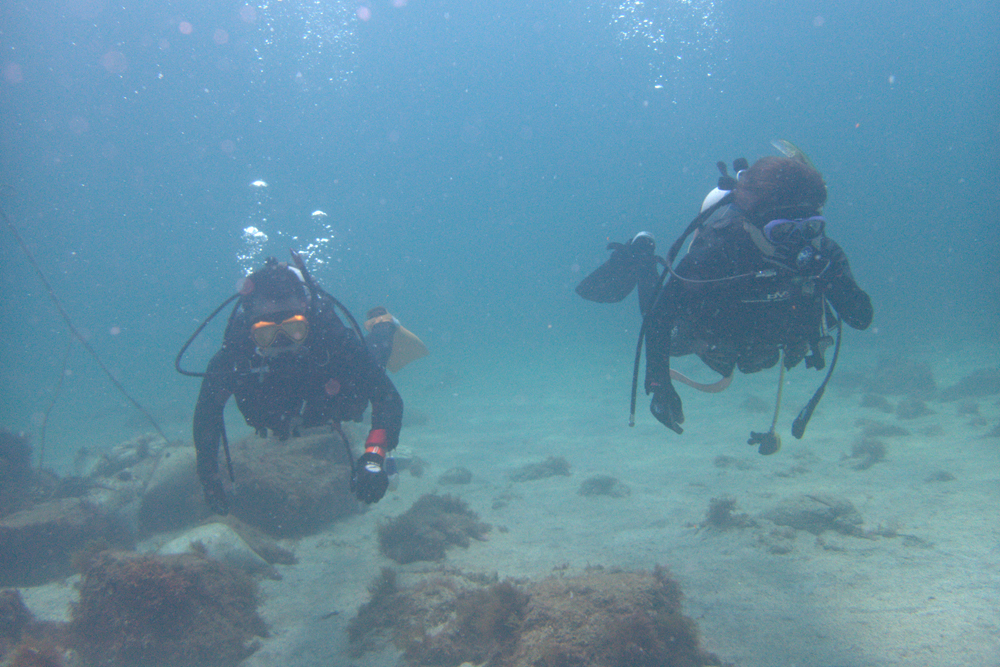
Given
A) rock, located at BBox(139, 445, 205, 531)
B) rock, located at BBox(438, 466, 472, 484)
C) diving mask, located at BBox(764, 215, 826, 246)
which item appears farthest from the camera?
rock, located at BBox(438, 466, 472, 484)

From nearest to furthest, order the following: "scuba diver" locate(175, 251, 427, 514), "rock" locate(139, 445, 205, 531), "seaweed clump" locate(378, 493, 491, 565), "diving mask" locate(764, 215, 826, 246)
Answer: "diving mask" locate(764, 215, 826, 246), "scuba diver" locate(175, 251, 427, 514), "seaweed clump" locate(378, 493, 491, 565), "rock" locate(139, 445, 205, 531)

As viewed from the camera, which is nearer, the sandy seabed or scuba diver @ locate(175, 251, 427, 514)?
scuba diver @ locate(175, 251, 427, 514)

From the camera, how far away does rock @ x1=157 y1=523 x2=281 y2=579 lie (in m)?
5.57

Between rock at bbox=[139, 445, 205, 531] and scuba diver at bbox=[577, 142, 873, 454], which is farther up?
scuba diver at bbox=[577, 142, 873, 454]

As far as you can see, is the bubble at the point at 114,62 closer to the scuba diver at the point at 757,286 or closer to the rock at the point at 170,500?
the rock at the point at 170,500

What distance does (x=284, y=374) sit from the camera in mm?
3818

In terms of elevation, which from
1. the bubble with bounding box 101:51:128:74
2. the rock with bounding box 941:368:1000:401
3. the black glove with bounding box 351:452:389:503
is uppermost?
the bubble with bounding box 101:51:128:74

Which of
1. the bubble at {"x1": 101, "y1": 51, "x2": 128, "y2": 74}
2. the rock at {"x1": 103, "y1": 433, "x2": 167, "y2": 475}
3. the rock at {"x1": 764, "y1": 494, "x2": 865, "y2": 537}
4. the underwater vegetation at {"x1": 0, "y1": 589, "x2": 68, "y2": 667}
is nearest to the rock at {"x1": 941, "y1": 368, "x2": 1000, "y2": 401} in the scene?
the rock at {"x1": 764, "y1": 494, "x2": 865, "y2": 537}

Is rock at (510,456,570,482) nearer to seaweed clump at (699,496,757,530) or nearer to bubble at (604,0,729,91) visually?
seaweed clump at (699,496,757,530)

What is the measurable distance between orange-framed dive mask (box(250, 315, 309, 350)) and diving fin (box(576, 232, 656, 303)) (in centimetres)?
277

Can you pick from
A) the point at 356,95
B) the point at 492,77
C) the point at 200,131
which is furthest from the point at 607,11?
the point at 200,131

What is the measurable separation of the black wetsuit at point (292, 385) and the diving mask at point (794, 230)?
3.45 metres

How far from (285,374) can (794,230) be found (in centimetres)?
420

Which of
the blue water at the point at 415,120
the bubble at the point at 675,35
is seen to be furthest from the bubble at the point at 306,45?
the bubble at the point at 675,35
